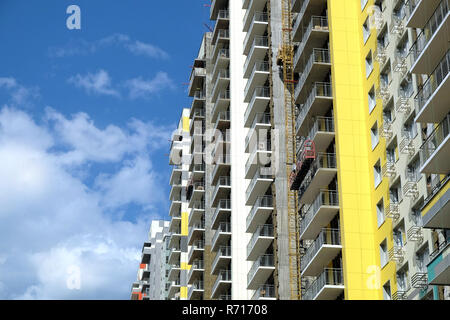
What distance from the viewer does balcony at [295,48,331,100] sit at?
202ft

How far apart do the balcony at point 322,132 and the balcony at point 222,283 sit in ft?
91.8

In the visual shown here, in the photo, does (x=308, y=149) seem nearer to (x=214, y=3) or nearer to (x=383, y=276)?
(x=383, y=276)

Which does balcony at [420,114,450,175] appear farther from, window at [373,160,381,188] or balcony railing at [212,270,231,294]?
balcony railing at [212,270,231,294]

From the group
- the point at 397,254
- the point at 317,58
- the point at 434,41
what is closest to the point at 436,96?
the point at 434,41

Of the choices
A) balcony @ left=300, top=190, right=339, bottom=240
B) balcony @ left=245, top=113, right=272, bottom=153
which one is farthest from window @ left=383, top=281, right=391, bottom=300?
balcony @ left=245, top=113, right=272, bottom=153

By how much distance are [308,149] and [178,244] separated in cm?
6485

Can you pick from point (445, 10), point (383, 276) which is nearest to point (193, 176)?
point (383, 276)

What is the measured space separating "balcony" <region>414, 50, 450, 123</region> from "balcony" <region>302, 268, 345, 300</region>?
15.4 meters

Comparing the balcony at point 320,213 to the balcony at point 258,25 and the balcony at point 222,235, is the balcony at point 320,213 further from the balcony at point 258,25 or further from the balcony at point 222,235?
the balcony at point 258,25

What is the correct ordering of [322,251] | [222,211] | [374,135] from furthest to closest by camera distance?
[222,211] < [322,251] < [374,135]

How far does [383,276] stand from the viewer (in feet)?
168

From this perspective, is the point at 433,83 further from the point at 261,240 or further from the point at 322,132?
the point at 261,240

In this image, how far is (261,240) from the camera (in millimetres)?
75688

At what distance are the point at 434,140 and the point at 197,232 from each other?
58.9 metres
